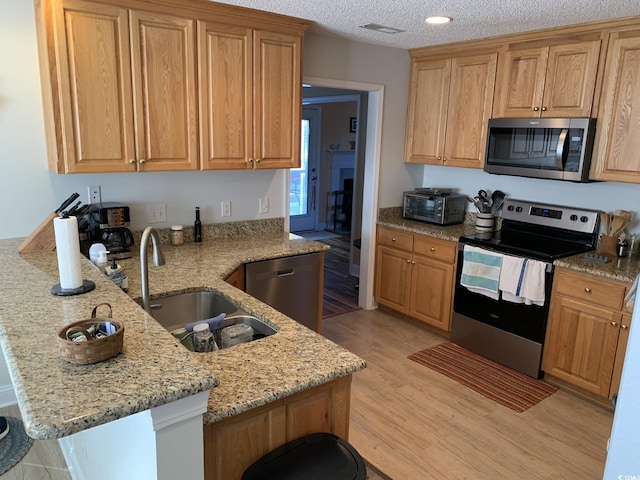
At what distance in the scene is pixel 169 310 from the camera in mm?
2354

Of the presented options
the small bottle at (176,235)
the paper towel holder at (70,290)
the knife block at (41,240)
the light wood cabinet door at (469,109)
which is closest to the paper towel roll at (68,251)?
the paper towel holder at (70,290)

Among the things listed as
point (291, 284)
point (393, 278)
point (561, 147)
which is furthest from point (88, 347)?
point (393, 278)

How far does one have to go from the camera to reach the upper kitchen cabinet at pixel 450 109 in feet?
12.2

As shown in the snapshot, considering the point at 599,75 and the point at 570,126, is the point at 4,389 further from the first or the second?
the point at 599,75

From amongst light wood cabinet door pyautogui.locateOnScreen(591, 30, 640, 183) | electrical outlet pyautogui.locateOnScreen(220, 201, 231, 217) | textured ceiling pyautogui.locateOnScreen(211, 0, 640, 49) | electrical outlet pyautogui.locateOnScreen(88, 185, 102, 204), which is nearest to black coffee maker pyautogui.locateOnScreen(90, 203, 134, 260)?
electrical outlet pyautogui.locateOnScreen(88, 185, 102, 204)

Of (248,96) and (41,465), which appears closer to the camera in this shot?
(41,465)

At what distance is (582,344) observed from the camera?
3006 millimetres

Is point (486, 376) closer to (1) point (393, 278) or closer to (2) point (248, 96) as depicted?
(1) point (393, 278)

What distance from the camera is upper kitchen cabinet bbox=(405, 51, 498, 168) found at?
12.2 feet

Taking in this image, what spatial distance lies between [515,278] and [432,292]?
2.67ft

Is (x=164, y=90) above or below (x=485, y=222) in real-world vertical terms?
above

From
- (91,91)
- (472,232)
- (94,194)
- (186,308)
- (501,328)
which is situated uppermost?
(91,91)

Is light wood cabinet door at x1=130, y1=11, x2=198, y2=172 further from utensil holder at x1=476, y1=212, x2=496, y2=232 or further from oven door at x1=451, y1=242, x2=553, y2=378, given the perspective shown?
utensil holder at x1=476, y1=212, x2=496, y2=232

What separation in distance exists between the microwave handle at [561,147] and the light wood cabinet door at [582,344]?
0.89 meters
